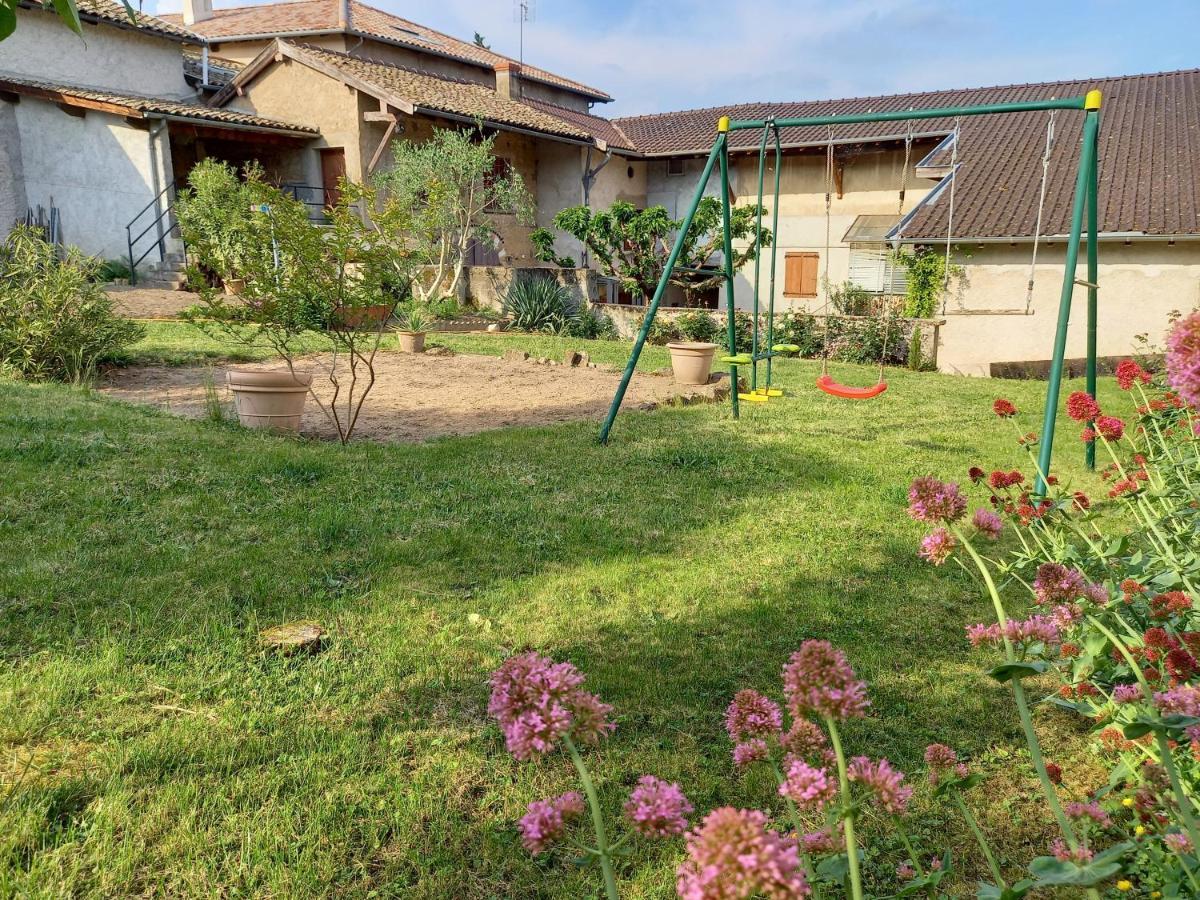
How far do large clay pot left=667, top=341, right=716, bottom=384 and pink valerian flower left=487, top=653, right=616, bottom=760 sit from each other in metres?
9.08

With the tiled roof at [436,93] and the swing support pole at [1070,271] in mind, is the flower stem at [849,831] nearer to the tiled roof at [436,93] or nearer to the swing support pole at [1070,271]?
the swing support pole at [1070,271]

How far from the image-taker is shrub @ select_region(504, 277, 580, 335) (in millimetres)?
15711

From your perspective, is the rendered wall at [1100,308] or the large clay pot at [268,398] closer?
the large clay pot at [268,398]

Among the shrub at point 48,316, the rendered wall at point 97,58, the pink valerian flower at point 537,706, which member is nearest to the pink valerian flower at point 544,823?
the pink valerian flower at point 537,706

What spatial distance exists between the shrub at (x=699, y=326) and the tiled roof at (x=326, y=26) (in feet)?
38.9

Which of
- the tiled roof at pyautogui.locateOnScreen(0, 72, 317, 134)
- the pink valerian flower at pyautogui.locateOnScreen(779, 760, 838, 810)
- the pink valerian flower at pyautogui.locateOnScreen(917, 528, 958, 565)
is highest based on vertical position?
the tiled roof at pyautogui.locateOnScreen(0, 72, 317, 134)

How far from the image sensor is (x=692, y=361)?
33.6 feet

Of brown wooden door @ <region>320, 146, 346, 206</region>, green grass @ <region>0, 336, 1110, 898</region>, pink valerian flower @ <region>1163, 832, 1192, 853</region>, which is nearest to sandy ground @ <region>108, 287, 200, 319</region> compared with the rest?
brown wooden door @ <region>320, 146, 346, 206</region>

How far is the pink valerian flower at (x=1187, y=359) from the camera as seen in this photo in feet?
3.84

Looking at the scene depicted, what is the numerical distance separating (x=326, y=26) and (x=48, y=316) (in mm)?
15767

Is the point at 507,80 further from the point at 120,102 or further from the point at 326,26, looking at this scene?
the point at 120,102

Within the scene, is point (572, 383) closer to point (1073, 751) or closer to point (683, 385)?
point (683, 385)

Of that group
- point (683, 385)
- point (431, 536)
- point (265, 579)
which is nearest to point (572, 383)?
point (683, 385)

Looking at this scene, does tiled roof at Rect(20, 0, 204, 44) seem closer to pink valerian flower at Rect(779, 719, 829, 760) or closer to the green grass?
the green grass
